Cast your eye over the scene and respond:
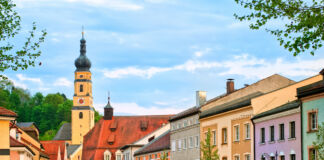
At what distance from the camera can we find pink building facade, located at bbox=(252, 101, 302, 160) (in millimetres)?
47875

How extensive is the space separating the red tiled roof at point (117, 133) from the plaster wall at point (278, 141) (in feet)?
260

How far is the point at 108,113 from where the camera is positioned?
5551 inches

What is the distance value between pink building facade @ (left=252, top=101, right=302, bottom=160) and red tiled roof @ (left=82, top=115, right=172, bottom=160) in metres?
79.5

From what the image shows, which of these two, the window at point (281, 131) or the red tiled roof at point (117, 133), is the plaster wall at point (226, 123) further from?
the red tiled roof at point (117, 133)

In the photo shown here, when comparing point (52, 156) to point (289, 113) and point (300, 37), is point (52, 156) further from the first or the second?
point (300, 37)

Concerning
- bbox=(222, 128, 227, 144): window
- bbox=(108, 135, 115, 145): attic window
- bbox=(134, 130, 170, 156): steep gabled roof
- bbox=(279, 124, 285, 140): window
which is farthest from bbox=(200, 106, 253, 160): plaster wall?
bbox=(108, 135, 115, 145): attic window

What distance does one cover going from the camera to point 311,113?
45094 millimetres

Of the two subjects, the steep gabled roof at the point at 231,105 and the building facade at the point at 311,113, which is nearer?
the building facade at the point at 311,113

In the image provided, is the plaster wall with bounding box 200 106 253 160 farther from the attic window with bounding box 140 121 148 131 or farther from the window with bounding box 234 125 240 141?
the attic window with bounding box 140 121 148 131

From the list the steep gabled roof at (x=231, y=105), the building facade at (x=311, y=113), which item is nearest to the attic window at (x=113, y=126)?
the steep gabled roof at (x=231, y=105)

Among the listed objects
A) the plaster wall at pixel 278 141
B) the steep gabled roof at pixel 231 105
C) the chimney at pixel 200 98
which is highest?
the chimney at pixel 200 98

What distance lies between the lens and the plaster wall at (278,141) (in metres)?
47.6

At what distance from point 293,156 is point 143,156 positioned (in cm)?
5085

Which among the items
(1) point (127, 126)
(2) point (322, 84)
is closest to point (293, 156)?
(2) point (322, 84)
